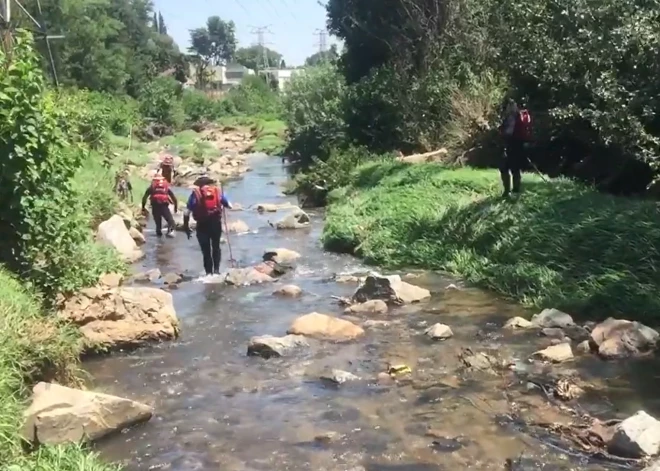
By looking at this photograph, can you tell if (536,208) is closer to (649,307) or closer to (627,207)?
(627,207)

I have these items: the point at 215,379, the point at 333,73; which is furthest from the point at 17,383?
the point at 333,73

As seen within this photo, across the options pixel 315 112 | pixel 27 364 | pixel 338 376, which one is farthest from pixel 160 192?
pixel 315 112

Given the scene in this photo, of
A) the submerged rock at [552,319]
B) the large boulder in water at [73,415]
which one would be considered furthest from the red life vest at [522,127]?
the large boulder in water at [73,415]

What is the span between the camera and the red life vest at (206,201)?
13.2 meters

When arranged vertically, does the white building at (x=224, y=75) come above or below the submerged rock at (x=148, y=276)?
above

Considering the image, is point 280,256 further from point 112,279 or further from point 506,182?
point 506,182

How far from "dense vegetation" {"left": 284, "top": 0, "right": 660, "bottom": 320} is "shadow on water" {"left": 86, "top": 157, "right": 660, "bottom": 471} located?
1292 millimetres

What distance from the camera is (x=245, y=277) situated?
1374cm

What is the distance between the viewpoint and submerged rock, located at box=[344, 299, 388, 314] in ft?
37.5

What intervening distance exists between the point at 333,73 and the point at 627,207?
23.2 metres

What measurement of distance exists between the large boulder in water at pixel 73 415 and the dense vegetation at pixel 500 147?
645 cm

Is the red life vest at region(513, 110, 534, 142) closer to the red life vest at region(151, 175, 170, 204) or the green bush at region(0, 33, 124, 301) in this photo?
the green bush at region(0, 33, 124, 301)

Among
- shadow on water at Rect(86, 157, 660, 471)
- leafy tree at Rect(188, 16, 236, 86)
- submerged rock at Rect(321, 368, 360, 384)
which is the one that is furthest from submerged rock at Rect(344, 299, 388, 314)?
leafy tree at Rect(188, 16, 236, 86)

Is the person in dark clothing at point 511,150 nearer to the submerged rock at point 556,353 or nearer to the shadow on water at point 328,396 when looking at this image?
the shadow on water at point 328,396
